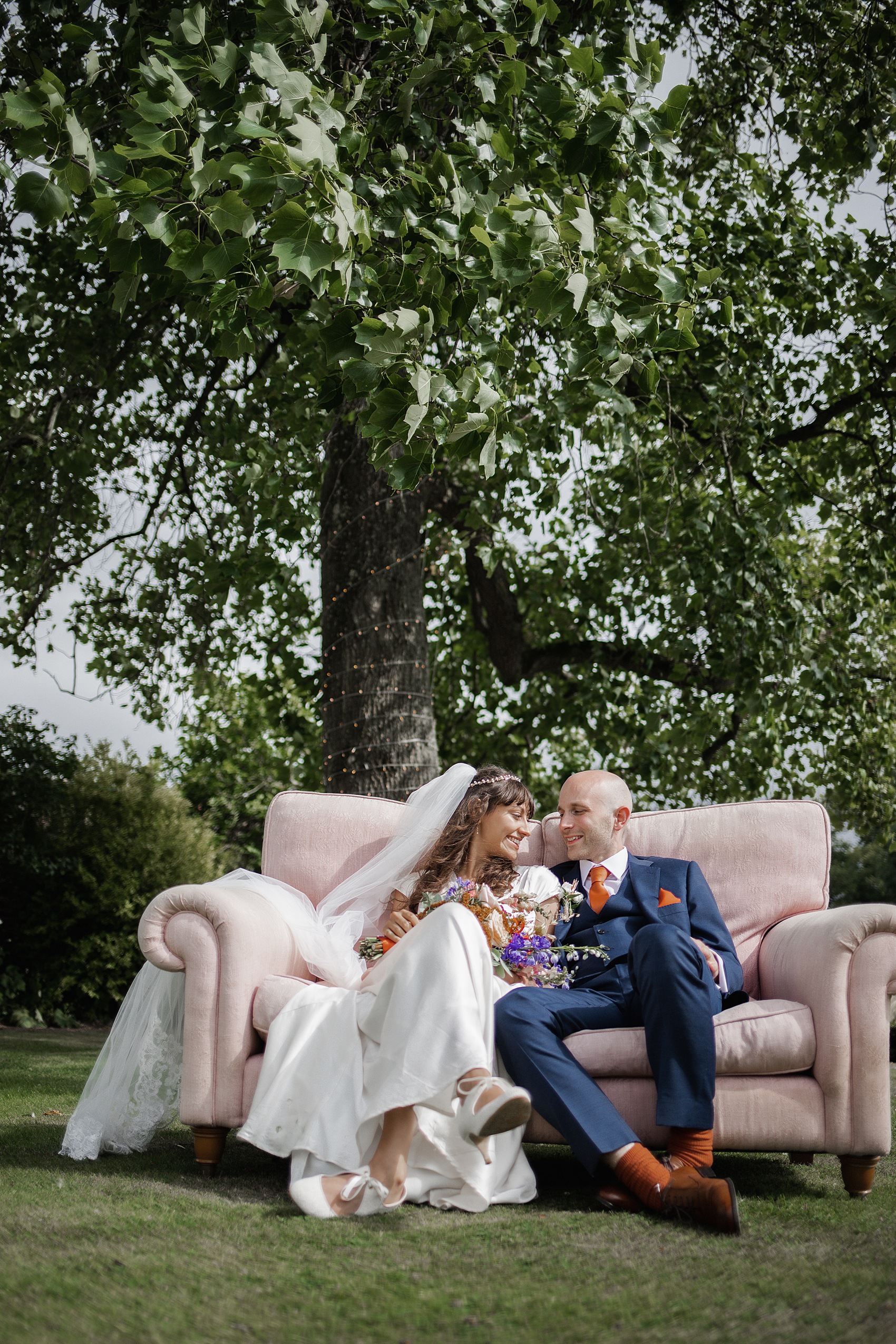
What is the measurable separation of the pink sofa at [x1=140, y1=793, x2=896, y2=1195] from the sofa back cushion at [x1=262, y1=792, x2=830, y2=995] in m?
0.03

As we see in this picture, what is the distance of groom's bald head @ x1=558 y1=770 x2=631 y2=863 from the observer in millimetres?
3447

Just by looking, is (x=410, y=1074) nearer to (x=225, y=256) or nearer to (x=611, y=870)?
(x=611, y=870)

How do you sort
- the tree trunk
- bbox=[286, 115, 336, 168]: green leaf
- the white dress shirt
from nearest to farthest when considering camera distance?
bbox=[286, 115, 336, 168]: green leaf
the white dress shirt
the tree trunk

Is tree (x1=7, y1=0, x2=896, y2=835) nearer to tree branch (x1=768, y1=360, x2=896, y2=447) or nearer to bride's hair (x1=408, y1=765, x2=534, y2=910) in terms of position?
tree branch (x1=768, y1=360, x2=896, y2=447)

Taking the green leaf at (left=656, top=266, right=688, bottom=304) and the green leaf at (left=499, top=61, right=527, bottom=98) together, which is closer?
the green leaf at (left=499, top=61, right=527, bottom=98)

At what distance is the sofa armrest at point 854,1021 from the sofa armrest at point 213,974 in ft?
5.09

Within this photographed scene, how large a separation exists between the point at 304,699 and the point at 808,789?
4.49m

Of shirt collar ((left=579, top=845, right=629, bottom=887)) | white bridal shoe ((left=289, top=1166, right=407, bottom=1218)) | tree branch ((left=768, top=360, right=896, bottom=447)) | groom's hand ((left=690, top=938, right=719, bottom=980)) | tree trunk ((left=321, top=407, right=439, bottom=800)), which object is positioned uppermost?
tree branch ((left=768, top=360, right=896, bottom=447))

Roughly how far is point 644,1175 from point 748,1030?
20.0 inches

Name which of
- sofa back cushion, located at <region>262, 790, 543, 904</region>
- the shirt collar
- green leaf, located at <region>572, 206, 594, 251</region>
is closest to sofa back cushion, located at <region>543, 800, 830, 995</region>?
the shirt collar

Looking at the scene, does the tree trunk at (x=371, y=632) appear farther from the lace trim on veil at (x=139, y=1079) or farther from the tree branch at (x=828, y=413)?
the tree branch at (x=828, y=413)

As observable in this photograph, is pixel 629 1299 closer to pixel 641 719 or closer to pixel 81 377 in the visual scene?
pixel 81 377

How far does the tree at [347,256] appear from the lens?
298 centimetres

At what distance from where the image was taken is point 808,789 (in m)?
9.30
